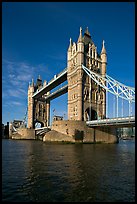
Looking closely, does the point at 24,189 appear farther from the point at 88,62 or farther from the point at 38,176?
the point at 88,62

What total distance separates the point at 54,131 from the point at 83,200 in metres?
43.7

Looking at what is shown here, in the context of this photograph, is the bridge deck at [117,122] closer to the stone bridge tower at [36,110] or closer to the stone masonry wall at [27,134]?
the stone masonry wall at [27,134]

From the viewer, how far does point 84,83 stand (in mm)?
59469

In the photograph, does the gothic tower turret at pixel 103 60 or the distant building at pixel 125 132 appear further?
the distant building at pixel 125 132

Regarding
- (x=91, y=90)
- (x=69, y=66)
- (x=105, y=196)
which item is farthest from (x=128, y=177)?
(x=69, y=66)

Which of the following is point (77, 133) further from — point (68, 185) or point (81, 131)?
point (68, 185)

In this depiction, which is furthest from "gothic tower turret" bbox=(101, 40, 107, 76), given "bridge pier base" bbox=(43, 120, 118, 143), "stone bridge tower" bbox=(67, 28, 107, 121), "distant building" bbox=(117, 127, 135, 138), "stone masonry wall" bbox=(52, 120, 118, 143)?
"distant building" bbox=(117, 127, 135, 138)

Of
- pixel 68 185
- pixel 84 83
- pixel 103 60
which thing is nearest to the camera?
pixel 68 185

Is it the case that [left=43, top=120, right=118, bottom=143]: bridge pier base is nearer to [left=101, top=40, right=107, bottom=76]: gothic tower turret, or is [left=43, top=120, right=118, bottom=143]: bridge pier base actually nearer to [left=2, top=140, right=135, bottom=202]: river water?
[left=101, top=40, right=107, bottom=76]: gothic tower turret

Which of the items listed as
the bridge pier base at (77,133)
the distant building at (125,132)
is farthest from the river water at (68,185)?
the distant building at (125,132)

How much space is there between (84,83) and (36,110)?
52.4 m

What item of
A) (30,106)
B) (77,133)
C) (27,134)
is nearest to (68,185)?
(77,133)

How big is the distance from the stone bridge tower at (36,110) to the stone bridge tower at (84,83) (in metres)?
45.6

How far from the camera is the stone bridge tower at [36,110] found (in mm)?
104688
